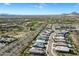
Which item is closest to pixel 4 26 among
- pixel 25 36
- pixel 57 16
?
pixel 25 36

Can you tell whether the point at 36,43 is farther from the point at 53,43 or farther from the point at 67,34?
the point at 67,34

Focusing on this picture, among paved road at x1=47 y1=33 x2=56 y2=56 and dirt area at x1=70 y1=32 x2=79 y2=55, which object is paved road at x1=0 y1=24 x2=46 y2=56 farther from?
dirt area at x1=70 y1=32 x2=79 y2=55

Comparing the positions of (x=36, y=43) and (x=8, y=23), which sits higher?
(x=8, y=23)

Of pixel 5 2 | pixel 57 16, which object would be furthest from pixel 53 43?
pixel 5 2

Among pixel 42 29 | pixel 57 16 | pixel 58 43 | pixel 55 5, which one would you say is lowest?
pixel 58 43

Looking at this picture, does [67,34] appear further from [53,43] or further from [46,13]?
[46,13]

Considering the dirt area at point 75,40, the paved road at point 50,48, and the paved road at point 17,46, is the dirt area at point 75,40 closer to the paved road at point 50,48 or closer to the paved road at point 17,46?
the paved road at point 50,48

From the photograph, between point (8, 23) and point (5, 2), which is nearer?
point (5, 2)

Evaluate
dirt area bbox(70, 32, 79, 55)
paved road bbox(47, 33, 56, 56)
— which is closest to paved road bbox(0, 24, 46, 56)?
paved road bbox(47, 33, 56, 56)

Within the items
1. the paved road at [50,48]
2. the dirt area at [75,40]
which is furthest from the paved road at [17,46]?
the dirt area at [75,40]
